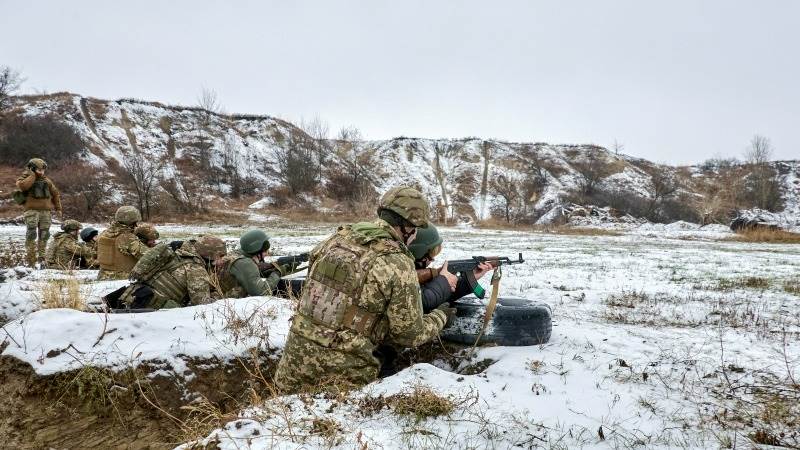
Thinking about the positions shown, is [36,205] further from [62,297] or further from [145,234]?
[62,297]

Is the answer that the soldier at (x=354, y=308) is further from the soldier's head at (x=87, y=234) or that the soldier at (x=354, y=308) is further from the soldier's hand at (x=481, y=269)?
the soldier's head at (x=87, y=234)

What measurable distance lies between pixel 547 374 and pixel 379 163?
176ft

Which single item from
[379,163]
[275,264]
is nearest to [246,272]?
[275,264]

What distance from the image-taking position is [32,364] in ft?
11.4

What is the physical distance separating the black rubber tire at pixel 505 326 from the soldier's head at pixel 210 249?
328 centimetres

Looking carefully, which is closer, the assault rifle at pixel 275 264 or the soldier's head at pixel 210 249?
the soldier's head at pixel 210 249

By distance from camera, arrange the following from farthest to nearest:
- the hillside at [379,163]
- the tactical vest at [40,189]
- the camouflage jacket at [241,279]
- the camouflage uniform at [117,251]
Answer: the hillside at [379,163] → the tactical vest at [40,189] → the camouflage uniform at [117,251] → the camouflage jacket at [241,279]

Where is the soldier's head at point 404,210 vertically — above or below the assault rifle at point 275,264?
above

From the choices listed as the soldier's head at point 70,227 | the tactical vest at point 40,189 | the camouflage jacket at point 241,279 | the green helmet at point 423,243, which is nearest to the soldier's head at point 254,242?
the camouflage jacket at point 241,279

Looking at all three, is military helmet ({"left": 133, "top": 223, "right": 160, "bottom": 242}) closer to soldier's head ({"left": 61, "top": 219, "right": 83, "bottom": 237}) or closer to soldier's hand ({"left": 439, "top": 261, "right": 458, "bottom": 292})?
soldier's head ({"left": 61, "top": 219, "right": 83, "bottom": 237})

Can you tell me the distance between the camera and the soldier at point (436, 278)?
12.0ft

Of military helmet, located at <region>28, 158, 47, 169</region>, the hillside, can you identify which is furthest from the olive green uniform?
the hillside

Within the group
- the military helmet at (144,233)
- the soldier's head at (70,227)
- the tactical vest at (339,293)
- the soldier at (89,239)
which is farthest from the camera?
the soldier at (89,239)

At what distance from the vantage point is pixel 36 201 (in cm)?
946
